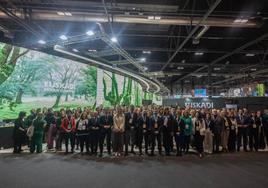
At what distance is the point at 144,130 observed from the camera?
779 cm

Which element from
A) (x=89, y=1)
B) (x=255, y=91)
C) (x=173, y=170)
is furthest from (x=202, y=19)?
(x=255, y=91)

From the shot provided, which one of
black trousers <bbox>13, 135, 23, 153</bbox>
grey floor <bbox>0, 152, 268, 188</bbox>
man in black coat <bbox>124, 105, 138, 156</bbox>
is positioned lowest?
grey floor <bbox>0, 152, 268, 188</bbox>

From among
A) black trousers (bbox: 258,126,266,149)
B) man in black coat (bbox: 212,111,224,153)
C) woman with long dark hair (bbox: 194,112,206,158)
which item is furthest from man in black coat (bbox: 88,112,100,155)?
black trousers (bbox: 258,126,266,149)

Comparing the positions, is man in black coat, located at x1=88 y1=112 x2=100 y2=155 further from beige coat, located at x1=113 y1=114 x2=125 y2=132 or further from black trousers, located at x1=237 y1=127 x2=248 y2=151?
black trousers, located at x1=237 y1=127 x2=248 y2=151

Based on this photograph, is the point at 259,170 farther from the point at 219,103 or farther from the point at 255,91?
the point at 255,91

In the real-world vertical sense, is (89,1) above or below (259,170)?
above

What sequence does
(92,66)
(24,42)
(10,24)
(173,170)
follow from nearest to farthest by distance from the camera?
(173,170)
(10,24)
(24,42)
(92,66)

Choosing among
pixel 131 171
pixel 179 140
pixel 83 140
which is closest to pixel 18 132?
pixel 83 140

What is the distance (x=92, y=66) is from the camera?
11805mm

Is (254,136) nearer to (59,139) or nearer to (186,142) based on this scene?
(186,142)

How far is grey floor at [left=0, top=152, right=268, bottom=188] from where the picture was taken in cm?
480

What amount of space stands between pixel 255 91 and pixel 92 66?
1603 centimetres

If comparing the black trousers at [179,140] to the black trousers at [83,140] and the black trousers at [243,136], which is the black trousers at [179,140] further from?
the black trousers at [83,140]

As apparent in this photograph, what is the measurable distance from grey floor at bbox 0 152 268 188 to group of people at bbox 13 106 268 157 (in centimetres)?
65
